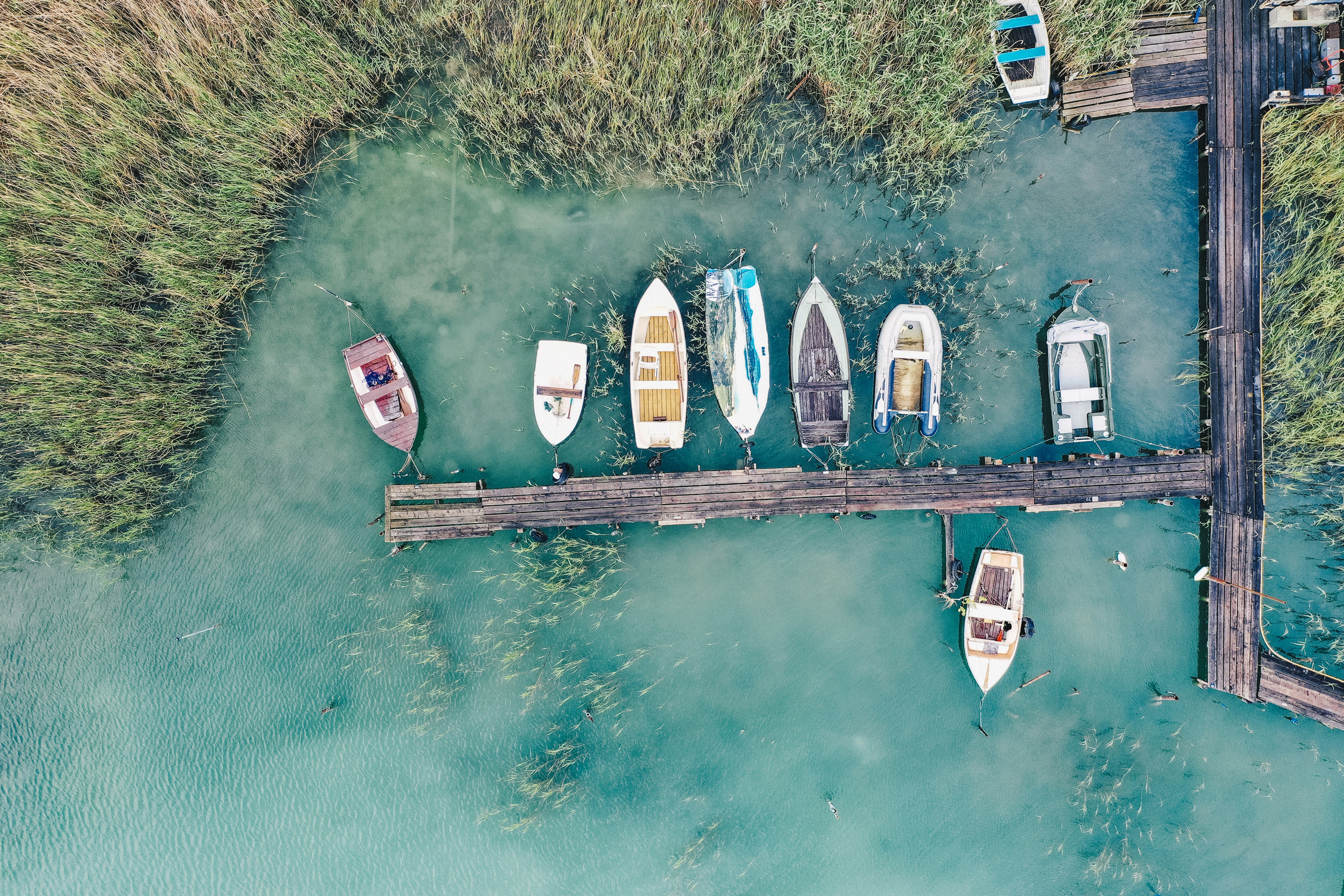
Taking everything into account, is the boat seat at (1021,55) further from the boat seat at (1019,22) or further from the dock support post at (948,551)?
the dock support post at (948,551)

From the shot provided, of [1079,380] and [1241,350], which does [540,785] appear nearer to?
[1079,380]

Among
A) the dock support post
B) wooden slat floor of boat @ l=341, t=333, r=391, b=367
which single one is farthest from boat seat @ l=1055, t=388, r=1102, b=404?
wooden slat floor of boat @ l=341, t=333, r=391, b=367

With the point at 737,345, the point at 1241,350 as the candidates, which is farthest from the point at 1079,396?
the point at 737,345

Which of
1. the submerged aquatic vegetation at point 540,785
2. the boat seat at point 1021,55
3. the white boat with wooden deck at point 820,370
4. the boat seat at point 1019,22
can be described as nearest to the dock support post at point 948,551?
the white boat with wooden deck at point 820,370

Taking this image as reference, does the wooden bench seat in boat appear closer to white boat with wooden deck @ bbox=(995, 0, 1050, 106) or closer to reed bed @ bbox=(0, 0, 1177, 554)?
reed bed @ bbox=(0, 0, 1177, 554)

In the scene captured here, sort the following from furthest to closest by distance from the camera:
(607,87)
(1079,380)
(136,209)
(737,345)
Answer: (1079,380)
(737,345)
(607,87)
(136,209)

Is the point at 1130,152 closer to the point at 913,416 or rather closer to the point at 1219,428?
the point at 1219,428

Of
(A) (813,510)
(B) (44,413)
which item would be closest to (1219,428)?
(A) (813,510)
